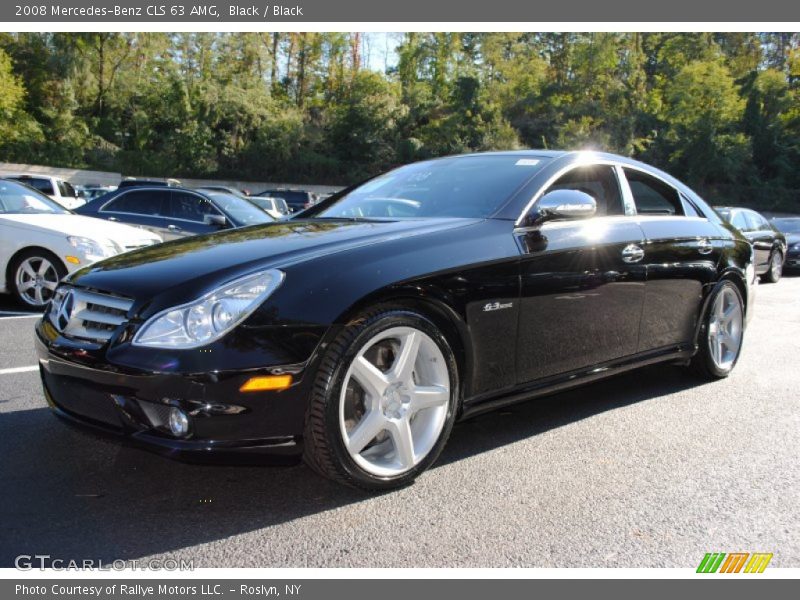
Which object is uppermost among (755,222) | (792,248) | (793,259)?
(755,222)

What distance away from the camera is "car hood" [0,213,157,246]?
7.38 m

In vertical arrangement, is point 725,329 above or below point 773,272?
above

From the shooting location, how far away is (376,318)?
2766 mm

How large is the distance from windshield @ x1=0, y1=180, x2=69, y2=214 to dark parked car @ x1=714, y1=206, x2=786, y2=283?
11094 mm

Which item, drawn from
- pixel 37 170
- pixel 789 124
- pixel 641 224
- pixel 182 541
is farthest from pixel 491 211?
pixel 789 124

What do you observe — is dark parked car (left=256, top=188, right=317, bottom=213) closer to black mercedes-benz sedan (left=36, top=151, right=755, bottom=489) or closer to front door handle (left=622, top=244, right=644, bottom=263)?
black mercedes-benz sedan (left=36, top=151, right=755, bottom=489)

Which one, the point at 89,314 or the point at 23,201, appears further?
the point at 23,201

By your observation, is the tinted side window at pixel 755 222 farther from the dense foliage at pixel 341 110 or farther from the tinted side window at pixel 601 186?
the dense foliage at pixel 341 110

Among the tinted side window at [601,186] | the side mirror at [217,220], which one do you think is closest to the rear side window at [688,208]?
the tinted side window at [601,186]

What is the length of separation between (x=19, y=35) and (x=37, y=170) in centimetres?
1215

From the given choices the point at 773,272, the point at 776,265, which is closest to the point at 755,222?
the point at 776,265

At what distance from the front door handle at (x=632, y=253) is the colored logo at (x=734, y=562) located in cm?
182

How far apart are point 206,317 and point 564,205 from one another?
1.80m

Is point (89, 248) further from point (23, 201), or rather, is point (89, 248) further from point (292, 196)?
point (292, 196)
